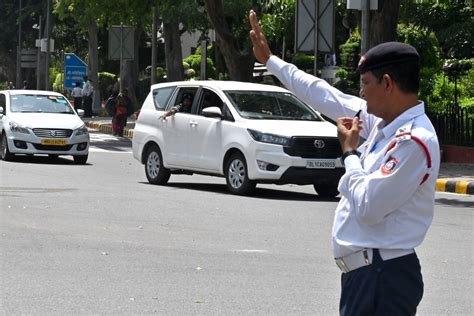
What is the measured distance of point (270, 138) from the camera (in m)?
18.1

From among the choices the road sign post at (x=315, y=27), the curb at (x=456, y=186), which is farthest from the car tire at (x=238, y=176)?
the road sign post at (x=315, y=27)

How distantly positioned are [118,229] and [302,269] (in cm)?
329

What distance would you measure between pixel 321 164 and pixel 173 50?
2620 centimetres

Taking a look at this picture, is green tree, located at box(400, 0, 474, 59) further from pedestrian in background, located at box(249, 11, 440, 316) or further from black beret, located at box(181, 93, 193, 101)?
pedestrian in background, located at box(249, 11, 440, 316)

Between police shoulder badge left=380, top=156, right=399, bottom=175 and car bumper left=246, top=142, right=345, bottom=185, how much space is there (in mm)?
13308

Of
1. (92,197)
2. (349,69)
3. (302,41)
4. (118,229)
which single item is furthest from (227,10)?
(118,229)

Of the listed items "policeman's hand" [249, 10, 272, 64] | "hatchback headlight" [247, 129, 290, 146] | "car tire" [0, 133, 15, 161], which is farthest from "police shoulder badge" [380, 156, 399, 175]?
"car tire" [0, 133, 15, 161]

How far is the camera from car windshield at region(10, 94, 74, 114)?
2634cm

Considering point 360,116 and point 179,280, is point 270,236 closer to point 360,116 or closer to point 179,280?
point 179,280

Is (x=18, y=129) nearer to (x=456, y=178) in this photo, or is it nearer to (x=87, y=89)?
(x=456, y=178)

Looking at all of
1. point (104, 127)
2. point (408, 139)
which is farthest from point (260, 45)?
point (104, 127)

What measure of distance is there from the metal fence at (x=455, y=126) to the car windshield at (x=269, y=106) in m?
6.31

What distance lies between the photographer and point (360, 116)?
Answer: 194 inches

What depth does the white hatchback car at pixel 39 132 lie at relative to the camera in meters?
24.9
